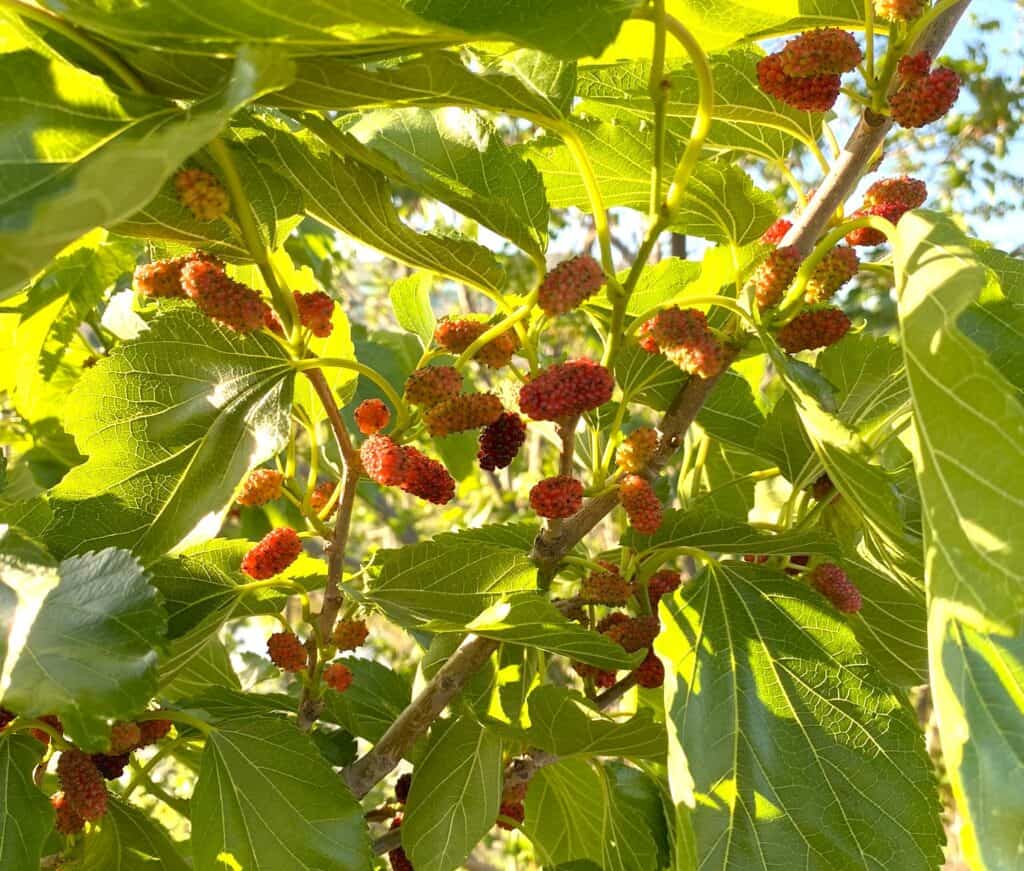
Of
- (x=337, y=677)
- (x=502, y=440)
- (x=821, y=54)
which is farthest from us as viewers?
(x=337, y=677)

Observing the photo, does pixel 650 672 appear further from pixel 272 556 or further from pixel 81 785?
pixel 81 785

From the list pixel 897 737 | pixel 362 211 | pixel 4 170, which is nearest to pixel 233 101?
pixel 4 170

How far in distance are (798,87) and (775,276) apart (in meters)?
0.13

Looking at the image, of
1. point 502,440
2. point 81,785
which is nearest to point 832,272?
point 502,440

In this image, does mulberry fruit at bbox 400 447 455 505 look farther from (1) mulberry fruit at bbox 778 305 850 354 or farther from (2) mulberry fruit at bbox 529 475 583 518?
(1) mulberry fruit at bbox 778 305 850 354

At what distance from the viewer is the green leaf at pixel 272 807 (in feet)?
2.47

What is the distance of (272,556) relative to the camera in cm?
79

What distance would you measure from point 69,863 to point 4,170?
0.68 meters

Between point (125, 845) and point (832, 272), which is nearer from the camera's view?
point (832, 272)

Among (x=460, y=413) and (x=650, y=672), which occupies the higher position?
(x=460, y=413)

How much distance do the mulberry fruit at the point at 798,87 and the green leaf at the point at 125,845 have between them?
0.77 metres

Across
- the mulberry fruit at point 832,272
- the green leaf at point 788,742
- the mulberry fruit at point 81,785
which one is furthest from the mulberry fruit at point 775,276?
the mulberry fruit at point 81,785

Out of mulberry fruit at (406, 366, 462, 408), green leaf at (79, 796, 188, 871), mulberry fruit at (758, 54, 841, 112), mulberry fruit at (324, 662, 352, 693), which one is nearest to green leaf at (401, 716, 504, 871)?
mulberry fruit at (324, 662, 352, 693)

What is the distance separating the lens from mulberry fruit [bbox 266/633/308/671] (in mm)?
840
